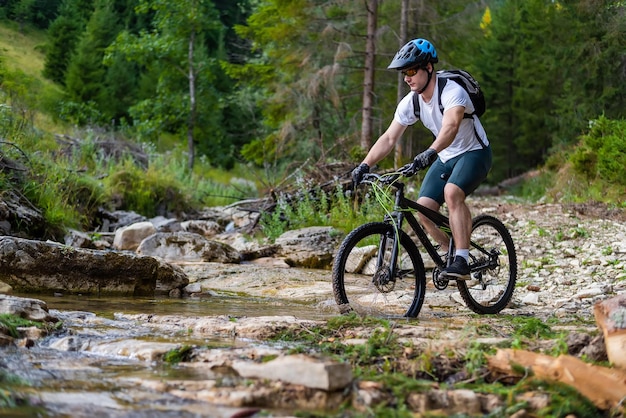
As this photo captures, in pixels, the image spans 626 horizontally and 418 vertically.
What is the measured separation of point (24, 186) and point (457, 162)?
6.57m

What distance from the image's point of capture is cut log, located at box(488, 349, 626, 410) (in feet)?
10.5

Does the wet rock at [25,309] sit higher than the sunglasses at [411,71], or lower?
lower

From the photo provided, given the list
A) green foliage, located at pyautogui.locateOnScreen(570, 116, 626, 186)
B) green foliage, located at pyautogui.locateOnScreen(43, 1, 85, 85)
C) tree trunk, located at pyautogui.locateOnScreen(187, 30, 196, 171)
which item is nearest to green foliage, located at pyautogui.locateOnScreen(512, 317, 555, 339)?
green foliage, located at pyautogui.locateOnScreen(570, 116, 626, 186)

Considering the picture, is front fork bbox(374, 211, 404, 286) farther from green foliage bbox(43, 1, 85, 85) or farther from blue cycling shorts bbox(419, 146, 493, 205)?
green foliage bbox(43, 1, 85, 85)

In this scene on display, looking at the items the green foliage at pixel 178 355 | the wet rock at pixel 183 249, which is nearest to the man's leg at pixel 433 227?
the green foliage at pixel 178 355

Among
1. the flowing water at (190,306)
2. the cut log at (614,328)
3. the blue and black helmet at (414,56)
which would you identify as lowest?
the flowing water at (190,306)

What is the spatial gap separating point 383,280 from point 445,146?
113cm

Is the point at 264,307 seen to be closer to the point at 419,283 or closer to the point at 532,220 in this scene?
the point at 419,283

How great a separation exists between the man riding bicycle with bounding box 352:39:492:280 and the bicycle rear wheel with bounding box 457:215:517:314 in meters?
0.54

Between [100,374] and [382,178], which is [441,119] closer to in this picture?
[382,178]

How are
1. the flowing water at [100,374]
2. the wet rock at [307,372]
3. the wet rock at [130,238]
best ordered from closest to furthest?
1. the flowing water at [100,374]
2. the wet rock at [307,372]
3. the wet rock at [130,238]

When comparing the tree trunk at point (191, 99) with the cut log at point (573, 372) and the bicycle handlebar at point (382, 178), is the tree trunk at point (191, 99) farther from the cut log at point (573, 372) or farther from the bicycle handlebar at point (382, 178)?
the cut log at point (573, 372)

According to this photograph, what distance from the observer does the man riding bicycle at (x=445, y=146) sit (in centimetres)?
561

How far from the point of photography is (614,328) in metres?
3.69
